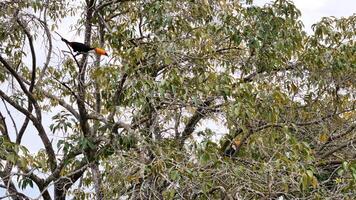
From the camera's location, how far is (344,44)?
4629 mm

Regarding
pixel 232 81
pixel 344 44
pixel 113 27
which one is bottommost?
pixel 232 81

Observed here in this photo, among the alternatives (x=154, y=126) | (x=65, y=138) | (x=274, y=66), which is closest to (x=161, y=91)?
(x=154, y=126)

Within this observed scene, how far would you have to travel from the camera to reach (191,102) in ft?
12.1

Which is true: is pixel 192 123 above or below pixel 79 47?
below

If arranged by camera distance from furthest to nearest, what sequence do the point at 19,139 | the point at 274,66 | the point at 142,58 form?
the point at 19,139
the point at 274,66
the point at 142,58

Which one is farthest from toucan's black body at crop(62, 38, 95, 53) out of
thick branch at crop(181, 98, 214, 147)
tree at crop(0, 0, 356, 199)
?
thick branch at crop(181, 98, 214, 147)

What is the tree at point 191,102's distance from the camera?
3318 mm

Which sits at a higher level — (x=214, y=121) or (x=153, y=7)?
(x=153, y=7)

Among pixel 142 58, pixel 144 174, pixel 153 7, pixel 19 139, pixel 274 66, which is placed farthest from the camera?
pixel 19 139

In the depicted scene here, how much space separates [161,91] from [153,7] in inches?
36.5

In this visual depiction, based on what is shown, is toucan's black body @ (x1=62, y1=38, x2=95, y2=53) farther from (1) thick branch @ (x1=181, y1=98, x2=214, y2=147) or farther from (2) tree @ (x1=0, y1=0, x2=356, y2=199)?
(1) thick branch @ (x1=181, y1=98, x2=214, y2=147)

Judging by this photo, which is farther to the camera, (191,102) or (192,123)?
(192,123)

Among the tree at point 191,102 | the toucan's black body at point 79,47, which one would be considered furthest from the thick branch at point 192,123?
the toucan's black body at point 79,47

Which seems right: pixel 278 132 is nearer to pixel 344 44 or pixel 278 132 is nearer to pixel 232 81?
pixel 232 81
